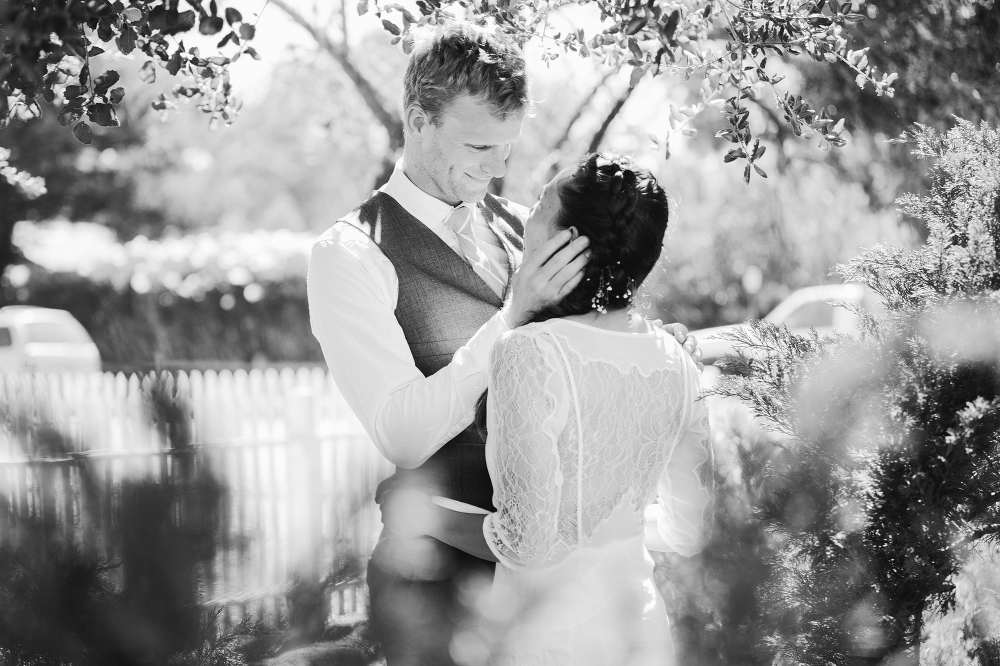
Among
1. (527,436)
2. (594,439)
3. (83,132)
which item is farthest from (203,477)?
(83,132)

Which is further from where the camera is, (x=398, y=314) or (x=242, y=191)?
(x=242, y=191)

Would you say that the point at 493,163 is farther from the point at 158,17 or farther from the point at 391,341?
the point at 158,17

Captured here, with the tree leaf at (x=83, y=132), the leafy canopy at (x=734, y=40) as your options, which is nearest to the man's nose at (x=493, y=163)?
the leafy canopy at (x=734, y=40)

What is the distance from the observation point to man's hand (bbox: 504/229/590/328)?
1.69 metres

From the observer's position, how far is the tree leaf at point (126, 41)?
66.1 inches

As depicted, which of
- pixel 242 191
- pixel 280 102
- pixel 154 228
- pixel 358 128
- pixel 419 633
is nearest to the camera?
pixel 419 633

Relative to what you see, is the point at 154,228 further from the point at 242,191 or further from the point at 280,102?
the point at 280,102

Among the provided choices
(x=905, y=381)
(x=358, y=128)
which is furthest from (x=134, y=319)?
(x=905, y=381)

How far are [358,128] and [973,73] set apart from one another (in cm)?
547

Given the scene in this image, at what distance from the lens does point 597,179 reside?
1711 mm

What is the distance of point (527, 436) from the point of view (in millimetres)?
1592

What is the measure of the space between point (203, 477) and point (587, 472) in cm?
85


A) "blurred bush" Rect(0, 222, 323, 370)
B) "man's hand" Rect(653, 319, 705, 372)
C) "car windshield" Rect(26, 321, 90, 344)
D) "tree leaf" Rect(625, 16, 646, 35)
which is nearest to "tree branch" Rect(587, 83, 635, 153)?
"man's hand" Rect(653, 319, 705, 372)

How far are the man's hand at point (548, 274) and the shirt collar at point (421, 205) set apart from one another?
53cm
